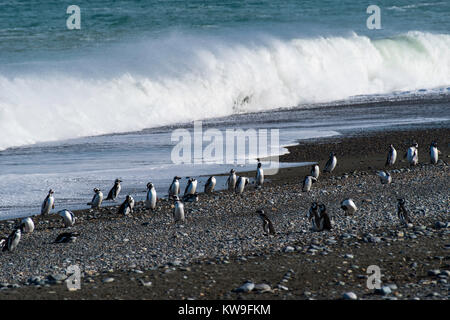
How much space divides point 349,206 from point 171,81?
16772mm

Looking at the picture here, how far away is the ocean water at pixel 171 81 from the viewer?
15516mm

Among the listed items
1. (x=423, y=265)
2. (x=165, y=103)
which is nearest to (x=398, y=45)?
(x=165, y=103)

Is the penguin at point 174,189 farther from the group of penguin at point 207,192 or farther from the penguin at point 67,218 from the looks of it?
the penguin at point 67,218

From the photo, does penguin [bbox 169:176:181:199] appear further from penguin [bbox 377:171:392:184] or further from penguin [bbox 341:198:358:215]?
penguin [bbox 377:171:392:184]

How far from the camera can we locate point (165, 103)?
82.5 ft

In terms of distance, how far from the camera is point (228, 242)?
9.12 metres

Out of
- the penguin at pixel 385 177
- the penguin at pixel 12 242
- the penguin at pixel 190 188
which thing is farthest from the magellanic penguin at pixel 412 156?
the penguin at pixel 12 242

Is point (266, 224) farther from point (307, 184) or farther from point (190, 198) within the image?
point (307, 184)

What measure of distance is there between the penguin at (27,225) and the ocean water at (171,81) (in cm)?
122

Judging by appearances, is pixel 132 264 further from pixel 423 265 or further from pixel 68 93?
pixel 68 93

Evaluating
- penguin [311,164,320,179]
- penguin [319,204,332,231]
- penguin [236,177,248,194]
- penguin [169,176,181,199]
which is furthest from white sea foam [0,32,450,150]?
penguin [319,204,332,231]

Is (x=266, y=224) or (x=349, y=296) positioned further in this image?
(x=266, y=224)

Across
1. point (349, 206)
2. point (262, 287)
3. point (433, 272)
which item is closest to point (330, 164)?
point (349, 206)
